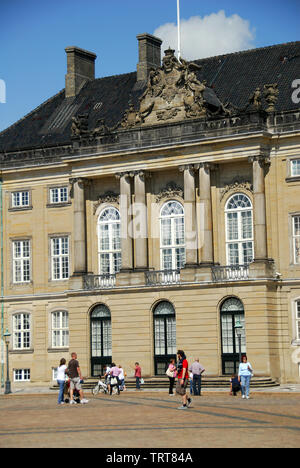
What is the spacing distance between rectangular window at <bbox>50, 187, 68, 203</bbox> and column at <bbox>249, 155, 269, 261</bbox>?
1285 cm

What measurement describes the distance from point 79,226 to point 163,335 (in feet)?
25.9

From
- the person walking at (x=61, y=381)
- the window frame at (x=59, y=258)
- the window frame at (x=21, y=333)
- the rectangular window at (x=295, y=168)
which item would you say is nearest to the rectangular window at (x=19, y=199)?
the window frame at (x=59, y=258)

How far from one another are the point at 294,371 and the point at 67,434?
1111 inches

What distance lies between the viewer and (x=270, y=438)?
26.2 metres

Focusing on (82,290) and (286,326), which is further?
(82,290)

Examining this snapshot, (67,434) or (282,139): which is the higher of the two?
(282,139)

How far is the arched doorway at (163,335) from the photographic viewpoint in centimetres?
5744

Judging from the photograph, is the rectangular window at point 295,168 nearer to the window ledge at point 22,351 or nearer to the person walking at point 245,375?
the person walking at point 245,375

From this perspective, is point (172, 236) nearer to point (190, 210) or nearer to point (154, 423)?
point (190, 210)

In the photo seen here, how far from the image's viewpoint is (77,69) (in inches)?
2717

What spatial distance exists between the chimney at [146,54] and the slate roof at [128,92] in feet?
2.89

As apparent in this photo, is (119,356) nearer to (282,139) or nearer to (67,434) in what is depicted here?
(282,139)
